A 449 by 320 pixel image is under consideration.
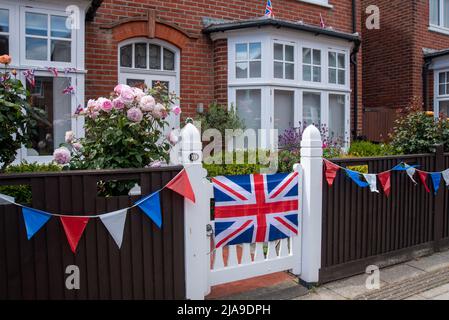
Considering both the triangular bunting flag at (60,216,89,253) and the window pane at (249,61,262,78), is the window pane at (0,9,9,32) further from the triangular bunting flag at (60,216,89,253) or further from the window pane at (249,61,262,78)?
the window pane at (249,61,262,78)

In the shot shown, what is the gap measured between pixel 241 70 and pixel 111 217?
18.0 ft

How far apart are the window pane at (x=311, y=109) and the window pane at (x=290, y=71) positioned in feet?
1.83

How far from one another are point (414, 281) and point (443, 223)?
1.68 metres

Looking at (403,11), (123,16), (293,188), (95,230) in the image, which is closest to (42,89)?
(123,16)

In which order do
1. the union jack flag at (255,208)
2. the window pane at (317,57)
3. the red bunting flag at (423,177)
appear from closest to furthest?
the union jack flag at (255,208) < the red bunting flag at (423,177) < the window pane at (317,57)

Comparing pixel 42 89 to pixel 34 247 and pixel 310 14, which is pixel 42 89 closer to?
pixel 34 247

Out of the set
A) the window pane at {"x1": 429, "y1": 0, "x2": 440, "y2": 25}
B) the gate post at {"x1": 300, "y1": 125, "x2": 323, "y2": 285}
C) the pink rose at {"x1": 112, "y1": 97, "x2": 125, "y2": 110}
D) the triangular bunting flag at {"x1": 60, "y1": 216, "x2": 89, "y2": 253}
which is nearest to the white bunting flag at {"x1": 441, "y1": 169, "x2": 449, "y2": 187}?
the gate post at {"x1": 300, "y1": 125, "x2": 323, "y2": 285}

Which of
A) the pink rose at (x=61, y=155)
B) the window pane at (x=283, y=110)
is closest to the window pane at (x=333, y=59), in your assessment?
the window pane at (x=283, y=110)

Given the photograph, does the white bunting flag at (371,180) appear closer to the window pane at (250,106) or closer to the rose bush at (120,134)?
the rose bush at (120,134)

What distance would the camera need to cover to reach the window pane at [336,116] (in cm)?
899

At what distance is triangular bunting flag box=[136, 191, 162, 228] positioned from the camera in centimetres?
326

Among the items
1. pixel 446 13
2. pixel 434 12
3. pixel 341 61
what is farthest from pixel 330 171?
pixel 446 13

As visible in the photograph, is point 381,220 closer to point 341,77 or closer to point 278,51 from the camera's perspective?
point 278,51

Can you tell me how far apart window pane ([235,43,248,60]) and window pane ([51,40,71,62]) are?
3255 millimetres
